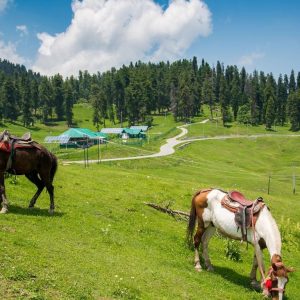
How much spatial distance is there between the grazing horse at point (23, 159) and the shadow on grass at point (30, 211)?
0.39 metres

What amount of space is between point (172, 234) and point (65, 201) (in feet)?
23.0

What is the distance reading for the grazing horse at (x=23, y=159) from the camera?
17672 millimetres

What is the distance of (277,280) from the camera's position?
1183cm

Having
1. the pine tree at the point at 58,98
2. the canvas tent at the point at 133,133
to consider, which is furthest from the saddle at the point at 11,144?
the pine tree at the point at 58,98

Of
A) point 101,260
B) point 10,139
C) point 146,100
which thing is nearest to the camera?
point 101,260

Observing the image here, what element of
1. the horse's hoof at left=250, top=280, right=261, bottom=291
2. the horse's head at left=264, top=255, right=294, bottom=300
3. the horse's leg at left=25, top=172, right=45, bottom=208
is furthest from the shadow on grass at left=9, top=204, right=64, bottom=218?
the horse's head at left=264, top=255, right=294, bottom=300

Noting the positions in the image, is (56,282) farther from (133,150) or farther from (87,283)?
(133,150)

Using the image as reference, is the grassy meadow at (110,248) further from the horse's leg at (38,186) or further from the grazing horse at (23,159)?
the grazing horse at (23,159)

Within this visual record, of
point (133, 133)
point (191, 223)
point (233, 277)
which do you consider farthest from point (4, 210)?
point (133, 133)

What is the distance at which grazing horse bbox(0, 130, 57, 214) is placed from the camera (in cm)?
1767

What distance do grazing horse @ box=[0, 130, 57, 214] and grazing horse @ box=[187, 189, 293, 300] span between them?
7.22m

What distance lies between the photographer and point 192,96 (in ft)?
598

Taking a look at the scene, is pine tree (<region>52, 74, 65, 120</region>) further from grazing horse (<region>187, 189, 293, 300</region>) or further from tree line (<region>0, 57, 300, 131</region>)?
grazing horse (<region>187, 189, 293, 300</region>)

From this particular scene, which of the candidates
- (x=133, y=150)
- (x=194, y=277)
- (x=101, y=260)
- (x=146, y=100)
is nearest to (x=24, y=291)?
(x=101, y=260)
